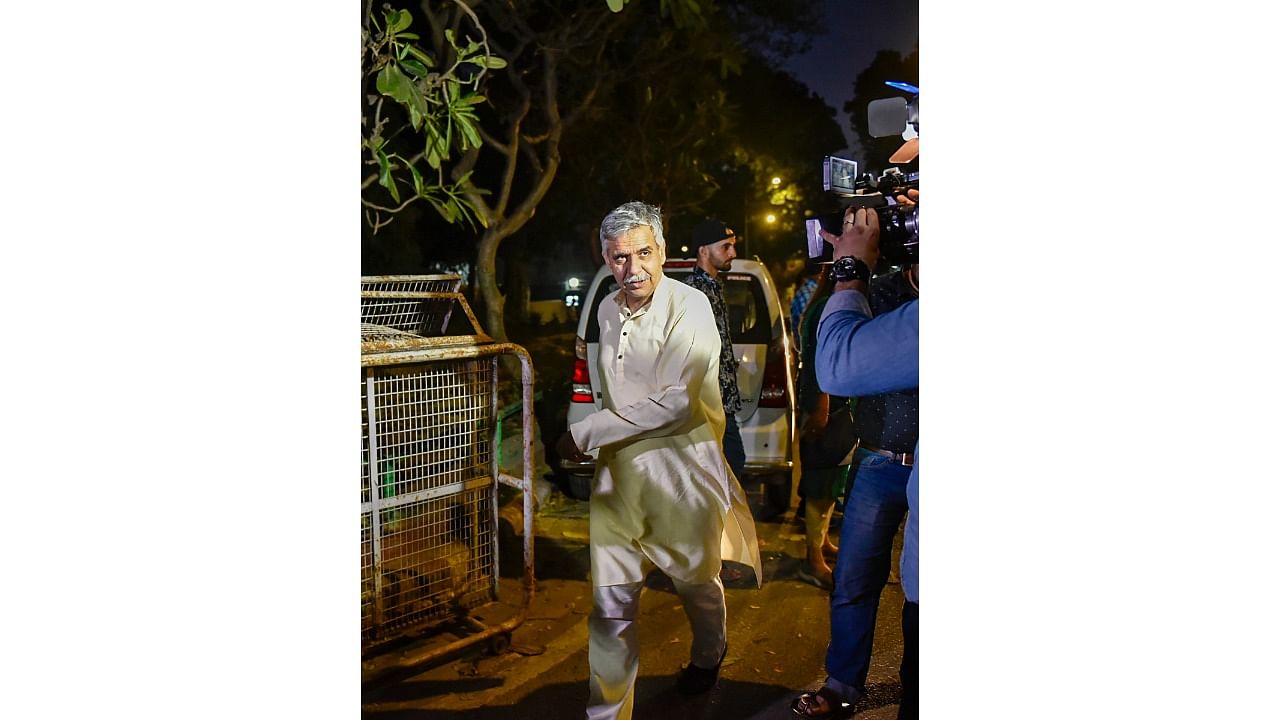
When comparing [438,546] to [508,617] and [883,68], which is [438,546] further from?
[883,68]

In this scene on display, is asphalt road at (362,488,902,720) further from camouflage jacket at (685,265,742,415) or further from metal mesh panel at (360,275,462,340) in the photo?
metal mesh panel at (360,275,462,340)

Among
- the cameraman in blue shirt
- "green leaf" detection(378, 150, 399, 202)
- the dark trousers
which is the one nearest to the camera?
the cameraman in blue shirt

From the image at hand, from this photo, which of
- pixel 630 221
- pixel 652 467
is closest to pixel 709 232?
pixel 630 221

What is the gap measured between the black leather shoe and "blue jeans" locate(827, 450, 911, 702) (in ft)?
0.91

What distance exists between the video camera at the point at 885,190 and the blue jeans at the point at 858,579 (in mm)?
497

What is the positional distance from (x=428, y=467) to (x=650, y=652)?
2.44ft

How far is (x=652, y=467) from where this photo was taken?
203 cm

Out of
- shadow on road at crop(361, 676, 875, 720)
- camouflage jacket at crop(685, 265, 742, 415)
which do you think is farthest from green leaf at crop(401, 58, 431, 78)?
shadow on road at crop(361, 676, 875, 720)

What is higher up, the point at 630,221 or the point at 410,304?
the point at 630,221

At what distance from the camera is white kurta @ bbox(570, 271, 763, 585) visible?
200 centimetres

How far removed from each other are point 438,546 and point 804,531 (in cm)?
96

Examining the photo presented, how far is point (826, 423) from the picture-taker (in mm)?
1995

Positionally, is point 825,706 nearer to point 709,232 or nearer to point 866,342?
point 866,342

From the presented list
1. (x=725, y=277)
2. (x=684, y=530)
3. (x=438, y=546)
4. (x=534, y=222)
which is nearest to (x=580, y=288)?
(x=534, y=222)
